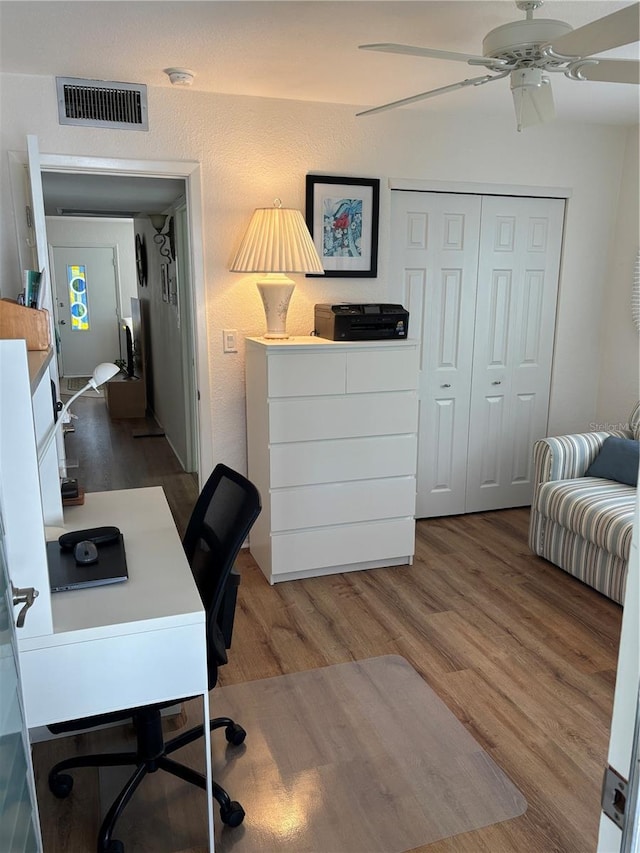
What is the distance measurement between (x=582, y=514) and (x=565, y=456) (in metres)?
0.43

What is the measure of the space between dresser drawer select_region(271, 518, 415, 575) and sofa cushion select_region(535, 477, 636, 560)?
0.77 meters

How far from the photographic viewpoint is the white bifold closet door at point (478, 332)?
3943mm

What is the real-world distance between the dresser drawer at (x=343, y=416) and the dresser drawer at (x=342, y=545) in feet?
1.70

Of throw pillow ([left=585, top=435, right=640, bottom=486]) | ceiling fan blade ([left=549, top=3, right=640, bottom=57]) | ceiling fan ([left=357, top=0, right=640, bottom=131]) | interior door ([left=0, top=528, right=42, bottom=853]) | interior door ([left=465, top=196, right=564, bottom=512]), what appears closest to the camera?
interior door ([left=0, top=528, right=42, bottom=853])

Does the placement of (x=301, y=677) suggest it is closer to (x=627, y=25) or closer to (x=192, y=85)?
(x=627, y=25)

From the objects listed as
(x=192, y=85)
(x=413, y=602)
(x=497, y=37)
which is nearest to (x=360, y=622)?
(x=413, y=602)

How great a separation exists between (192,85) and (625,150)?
2.82 m

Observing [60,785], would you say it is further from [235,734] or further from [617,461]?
[617,461]

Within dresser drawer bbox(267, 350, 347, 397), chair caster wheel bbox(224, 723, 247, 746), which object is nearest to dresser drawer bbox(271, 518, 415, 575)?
dresser drawer bbox(267, 350, 347, 397)

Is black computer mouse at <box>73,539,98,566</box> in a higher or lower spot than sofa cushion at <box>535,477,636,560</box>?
higher

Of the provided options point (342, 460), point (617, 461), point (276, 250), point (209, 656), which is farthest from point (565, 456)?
point (209, 656)

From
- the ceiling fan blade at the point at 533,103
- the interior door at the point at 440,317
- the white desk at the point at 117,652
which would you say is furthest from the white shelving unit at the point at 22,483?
the interior door at the point at 440,317

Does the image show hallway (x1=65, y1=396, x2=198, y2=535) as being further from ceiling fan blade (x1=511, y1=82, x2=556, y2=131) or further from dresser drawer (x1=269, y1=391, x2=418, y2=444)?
ceiling fan blade (x1=511, y1=82, x2=556, y2=131)

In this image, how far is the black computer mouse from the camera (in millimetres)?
1824
